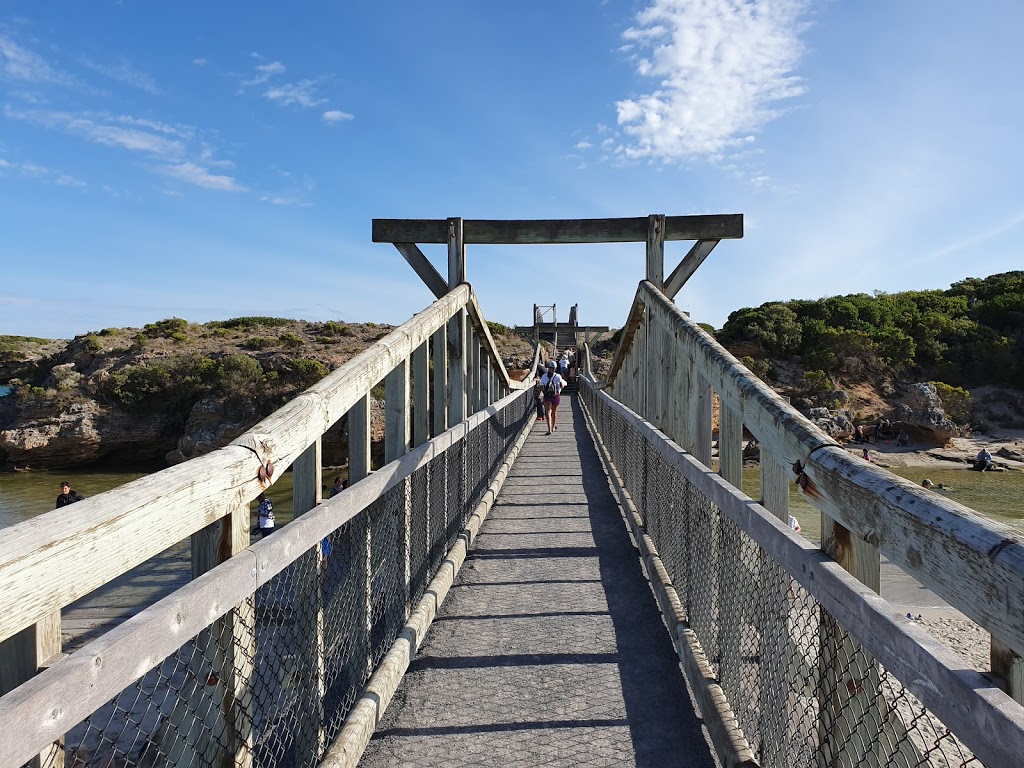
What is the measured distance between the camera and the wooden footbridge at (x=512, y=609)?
1.19 metres

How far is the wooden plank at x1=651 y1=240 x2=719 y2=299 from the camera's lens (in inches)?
232

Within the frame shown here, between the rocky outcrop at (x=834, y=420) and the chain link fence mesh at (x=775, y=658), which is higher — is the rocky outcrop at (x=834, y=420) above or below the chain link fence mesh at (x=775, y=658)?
below

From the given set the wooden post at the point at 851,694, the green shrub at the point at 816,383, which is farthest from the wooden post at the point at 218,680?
the green shrub at the point at 816,383

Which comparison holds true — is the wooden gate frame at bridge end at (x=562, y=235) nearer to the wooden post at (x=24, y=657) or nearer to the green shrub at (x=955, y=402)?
the wooden post at (x=24, y=657)

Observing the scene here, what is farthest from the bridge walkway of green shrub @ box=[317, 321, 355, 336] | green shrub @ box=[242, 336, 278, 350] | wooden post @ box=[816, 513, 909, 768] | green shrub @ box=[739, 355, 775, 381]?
green shrub @ box=[317, 321, 355, 336]

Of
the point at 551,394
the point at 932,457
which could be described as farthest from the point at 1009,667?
the point at 932,457

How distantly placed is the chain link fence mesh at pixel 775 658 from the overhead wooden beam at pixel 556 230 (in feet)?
7.38

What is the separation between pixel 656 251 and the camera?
5.96 metres

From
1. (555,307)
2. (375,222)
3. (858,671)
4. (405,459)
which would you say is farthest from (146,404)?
(858,671)

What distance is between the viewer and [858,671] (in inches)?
70.2

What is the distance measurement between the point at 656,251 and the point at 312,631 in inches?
179

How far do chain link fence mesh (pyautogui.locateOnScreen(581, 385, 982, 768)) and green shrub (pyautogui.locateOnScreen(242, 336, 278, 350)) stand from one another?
31.6m

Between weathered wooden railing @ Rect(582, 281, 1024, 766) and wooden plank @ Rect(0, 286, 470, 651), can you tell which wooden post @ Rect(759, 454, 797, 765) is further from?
wooden plank @ Rect(0, 286, 470, 651)

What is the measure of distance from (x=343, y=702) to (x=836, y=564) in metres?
2.01
